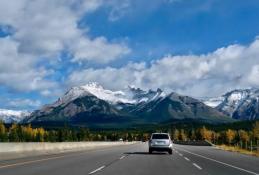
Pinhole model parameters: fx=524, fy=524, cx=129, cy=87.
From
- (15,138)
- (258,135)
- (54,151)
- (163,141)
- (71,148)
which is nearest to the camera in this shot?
(163,141)

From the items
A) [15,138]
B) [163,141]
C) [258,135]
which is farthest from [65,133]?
[163,141]

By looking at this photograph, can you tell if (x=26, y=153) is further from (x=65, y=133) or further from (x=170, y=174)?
(x=65, y=133)

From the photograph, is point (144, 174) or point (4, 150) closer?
point (144, 174)

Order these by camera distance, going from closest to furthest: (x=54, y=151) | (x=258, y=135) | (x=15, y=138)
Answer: (x=54, y=151)
(x=15, y=138)
(x=258, y=135)

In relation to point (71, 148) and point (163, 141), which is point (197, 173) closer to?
point (163, 141)

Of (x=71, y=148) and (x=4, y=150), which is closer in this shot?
(x=4, y=150)

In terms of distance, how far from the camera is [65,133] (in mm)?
197375

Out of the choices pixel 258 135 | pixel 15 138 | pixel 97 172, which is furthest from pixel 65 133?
pixel 97 172

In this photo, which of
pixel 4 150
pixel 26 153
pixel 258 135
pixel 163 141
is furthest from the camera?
pixel 258 135

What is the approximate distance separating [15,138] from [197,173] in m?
163

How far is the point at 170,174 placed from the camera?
68.6 ft

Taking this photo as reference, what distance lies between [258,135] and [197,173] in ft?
595

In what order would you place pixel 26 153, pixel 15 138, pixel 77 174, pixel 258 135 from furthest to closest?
pixel 258 135, pixel 15 138, pixel 26 153, pixel 77 174

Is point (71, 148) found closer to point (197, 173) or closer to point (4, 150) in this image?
point (4, 150)
